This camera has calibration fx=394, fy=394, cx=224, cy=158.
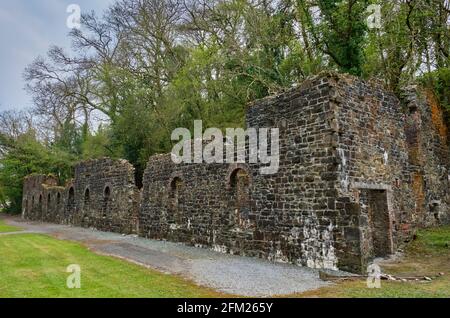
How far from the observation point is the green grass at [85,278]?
21.7ft

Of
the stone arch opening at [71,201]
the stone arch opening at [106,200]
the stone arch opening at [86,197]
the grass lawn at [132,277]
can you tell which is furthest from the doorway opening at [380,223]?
the stone arch opening at [71,201]

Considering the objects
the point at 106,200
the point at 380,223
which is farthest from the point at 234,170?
the point at 106,200

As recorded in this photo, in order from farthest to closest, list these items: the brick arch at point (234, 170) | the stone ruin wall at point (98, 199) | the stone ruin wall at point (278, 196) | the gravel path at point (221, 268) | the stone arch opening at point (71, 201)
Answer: the stone arch opening at point (71, 201) → the stone ruin wall at point (98, 199) → the brick arch at point (234, 170) → the stone ruin wall at point (278, 196) → the gravel path at point (221, 268)

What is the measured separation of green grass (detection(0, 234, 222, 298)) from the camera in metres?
6.63

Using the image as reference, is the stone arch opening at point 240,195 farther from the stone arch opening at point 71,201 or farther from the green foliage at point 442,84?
the stone arch opening at point 71,201

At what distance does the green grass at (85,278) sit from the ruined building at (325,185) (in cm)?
323

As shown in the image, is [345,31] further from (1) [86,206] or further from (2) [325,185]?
(1) [86,206]

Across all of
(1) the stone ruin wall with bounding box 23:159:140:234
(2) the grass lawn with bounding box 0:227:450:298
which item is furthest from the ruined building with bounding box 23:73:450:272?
(1) the stone ruin wall with bounding box 23:159:140:234

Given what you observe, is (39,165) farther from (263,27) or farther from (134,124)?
(263,27)

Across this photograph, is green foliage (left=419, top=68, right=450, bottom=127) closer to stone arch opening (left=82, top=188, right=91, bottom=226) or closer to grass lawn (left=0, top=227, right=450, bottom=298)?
grass lawn (left=0, top=227, right=450, bottom=298)

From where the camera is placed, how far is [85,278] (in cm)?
786

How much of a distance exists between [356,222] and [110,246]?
27.7ft

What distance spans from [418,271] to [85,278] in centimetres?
692

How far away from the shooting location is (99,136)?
1110 inches
